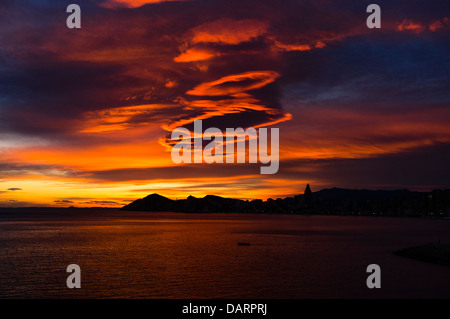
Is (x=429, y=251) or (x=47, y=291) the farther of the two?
(x=429, y=251)

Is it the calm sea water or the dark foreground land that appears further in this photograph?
the dark foreground land

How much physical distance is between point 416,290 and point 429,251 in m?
33.0

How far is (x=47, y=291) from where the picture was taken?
51.3m

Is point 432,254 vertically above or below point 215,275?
above

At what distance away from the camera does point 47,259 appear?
82.0 metres

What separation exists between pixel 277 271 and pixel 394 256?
3703 cm

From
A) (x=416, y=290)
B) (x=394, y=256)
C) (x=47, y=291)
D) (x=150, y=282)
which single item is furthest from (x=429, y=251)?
(x=47, y=291)

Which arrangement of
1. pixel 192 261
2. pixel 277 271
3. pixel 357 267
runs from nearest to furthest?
pixel 277 271, pixel 357 267, pixel 192 261

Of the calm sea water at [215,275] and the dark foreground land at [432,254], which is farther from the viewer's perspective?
the dark foreground land at [432,254]

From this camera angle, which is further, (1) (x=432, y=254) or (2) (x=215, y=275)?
(1) (x=432, y=254)

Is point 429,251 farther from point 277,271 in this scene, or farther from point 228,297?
point 228,297
